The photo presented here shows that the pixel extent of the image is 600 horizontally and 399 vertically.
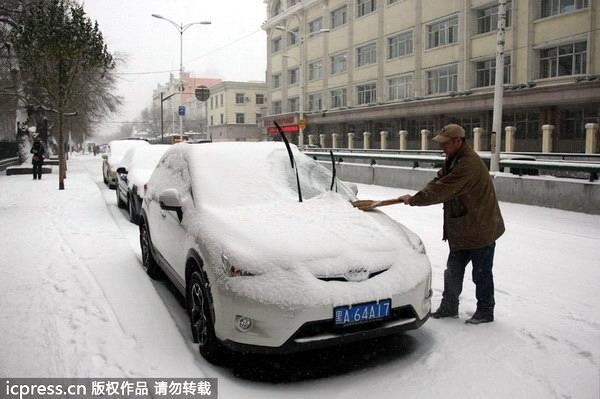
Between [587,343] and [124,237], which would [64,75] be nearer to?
[124,237]

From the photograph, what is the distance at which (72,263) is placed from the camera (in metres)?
6.71

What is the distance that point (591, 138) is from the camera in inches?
963

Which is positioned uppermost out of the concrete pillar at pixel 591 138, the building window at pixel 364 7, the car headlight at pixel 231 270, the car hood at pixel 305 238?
the building window at pixel 364 7

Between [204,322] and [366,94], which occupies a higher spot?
[366,94]

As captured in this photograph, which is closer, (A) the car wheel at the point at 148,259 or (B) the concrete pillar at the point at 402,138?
(A) the car wheel at the point at 148,259

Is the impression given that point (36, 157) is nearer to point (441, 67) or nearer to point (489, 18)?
point (441, 67)

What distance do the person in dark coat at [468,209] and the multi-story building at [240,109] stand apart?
7286 centimetres

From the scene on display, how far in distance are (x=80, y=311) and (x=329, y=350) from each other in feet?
7.87

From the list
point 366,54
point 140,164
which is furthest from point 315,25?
point 140,164

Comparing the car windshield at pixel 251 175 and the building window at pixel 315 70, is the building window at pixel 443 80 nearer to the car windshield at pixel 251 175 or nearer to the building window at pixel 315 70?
the building window at pixel 315 70

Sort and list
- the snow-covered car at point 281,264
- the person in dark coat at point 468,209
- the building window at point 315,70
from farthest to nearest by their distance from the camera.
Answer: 1. the building window at point 315,70
2. the person in dark coat at point 468,209
3. the snow-covered car at point 281,264

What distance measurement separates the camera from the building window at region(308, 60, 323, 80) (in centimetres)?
4872

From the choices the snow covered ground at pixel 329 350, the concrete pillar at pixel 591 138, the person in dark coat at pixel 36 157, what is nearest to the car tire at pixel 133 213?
the snow covered ground at pixel 329 350

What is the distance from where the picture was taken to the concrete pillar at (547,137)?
26.8m
